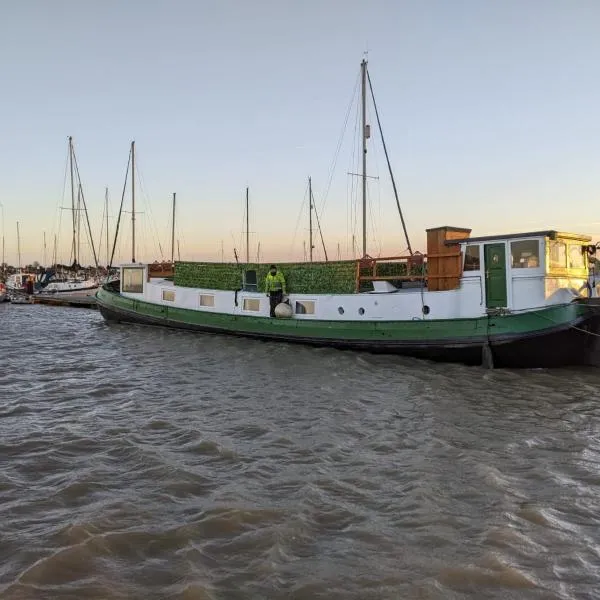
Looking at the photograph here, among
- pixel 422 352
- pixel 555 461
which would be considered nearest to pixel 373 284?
pixel 422 352

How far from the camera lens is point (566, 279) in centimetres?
1490

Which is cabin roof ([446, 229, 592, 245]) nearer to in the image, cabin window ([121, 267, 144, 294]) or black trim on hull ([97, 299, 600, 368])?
black trim on hull ([97, 299, 600, 368])

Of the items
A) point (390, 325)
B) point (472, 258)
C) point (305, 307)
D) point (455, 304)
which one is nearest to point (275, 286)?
point (305, 307)

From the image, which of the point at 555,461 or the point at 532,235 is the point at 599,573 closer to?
the point at 555,461

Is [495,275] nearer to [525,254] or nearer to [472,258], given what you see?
[472,258]

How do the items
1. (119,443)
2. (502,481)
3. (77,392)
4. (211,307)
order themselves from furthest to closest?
1. (211,307)
2. (77,392)
3. (119,443)
4. (502,481)

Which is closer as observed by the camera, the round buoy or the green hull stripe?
the green hull stripe

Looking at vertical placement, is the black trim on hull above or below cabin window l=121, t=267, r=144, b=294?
below

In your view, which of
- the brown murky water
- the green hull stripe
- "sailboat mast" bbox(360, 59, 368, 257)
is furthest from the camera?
"sailboat mast" bbox(360, 59, 368, 257)

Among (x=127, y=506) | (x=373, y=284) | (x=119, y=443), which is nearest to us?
(x=127, y=506)

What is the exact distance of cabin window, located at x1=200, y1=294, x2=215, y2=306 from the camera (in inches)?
852

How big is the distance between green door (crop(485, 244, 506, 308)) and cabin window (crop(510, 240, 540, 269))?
0.84 ft

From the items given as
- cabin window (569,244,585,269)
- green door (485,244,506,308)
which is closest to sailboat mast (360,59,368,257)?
green door (485,244,506,308)

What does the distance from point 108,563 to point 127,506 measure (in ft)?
3.49
